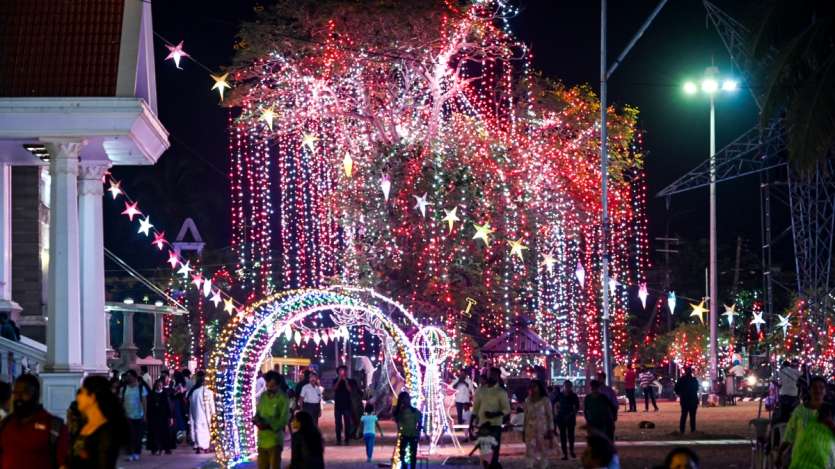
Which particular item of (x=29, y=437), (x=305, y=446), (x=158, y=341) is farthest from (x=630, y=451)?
(x=158, y=341)

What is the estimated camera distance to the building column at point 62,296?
23031 mm

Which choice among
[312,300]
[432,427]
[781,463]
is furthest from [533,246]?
[781,463]

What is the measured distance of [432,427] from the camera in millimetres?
29234

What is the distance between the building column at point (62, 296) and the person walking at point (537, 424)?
716cm

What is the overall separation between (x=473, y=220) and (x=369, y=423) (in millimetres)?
14403

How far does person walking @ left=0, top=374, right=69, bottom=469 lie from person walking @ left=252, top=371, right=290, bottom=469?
22.1 ft

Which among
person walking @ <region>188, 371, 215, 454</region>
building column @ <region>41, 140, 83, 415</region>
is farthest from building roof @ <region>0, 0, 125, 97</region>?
person walking @ <region>188, 371, 215, 454</region>

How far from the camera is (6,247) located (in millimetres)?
29891

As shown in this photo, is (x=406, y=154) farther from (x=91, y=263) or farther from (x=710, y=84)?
(x=91, y=263)

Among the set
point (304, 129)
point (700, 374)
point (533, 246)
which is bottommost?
point (700, 374)

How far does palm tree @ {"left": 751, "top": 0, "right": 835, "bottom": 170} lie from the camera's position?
20.7m

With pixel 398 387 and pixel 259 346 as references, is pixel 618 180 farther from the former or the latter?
pixel 259 346

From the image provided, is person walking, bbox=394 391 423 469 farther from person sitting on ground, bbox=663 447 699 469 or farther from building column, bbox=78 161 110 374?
person sitting on ground, bbox=663 447 699 469

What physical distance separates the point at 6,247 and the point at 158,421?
17.5ft
